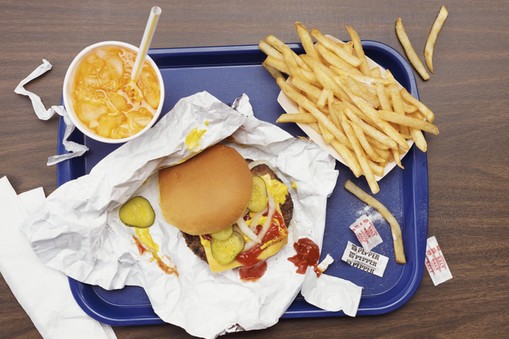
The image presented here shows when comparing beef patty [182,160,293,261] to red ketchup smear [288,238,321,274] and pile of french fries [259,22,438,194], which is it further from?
pile of french fries [259,22,438,194]

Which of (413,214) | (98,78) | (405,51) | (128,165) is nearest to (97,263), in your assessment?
(128,165)

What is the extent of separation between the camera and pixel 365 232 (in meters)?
1.78

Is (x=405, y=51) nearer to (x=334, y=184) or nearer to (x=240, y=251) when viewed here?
(x=334, y=184)

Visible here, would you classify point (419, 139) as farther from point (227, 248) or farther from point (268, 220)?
point (227, 248)

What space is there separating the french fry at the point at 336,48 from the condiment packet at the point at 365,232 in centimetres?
53

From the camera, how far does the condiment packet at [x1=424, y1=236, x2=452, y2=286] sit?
179 centimetres

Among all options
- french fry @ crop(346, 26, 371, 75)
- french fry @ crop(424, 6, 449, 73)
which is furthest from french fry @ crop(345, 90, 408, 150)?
french fry @ crop(424, 6, 449, 73)

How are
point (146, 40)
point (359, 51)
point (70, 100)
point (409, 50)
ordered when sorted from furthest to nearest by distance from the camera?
point (409, 50)
point (359, 51)
point (70, 100)
point (146, 40)

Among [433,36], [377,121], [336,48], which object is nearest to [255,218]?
[377,121]

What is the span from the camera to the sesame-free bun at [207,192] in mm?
1613

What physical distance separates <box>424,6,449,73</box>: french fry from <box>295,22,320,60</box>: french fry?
1.33ft

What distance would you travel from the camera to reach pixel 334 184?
5.69 feet

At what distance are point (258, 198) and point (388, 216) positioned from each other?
454 mm

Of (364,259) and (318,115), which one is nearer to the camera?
(318,115)
